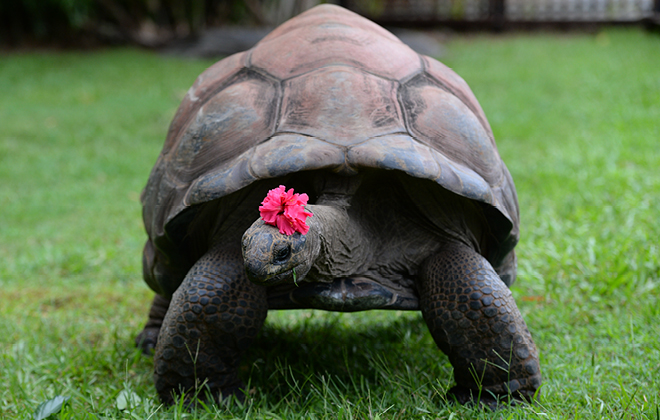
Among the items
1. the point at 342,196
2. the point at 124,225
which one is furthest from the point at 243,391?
the point at 124,225

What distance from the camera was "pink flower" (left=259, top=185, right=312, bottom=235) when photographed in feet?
5.64

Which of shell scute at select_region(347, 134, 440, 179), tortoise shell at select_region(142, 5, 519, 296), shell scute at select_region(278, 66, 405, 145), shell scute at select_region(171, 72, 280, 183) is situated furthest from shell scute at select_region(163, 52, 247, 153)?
shell scute at select_region(347, 134, 440, 179)

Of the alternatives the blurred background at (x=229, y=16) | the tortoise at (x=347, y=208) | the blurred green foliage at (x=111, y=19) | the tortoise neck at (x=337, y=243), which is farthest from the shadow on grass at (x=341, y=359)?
the blurred green foliage at (x=111, y=19)

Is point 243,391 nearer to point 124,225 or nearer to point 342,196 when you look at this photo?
point 342,196

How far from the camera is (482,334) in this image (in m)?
2.10

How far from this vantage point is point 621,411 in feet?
6.52

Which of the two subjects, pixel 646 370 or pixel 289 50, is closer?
pixel 646 370

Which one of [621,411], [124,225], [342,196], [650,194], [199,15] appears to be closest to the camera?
[621,411]

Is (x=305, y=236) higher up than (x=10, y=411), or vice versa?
(x=305, y=236)

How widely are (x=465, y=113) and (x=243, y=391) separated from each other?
127 centimetres

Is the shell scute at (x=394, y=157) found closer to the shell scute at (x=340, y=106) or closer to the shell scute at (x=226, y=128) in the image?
the shell scute at (x=340, y=106)

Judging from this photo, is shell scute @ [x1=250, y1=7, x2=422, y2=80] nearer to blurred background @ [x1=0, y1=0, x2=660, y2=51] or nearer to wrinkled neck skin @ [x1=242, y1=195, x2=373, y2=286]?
wrinkled neck skin @ [x1=242, y1=195, x2=373, y2=286]

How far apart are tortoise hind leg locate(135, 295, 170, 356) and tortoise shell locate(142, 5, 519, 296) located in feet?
0.73

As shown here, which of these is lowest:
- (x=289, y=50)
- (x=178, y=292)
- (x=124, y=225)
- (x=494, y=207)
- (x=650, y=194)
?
(x=124, y=225)
